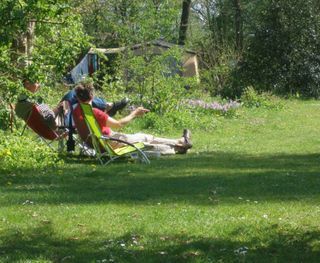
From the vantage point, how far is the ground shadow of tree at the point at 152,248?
5.46 metres

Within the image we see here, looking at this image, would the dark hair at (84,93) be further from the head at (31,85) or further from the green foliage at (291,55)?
the green foliage at (291,55)

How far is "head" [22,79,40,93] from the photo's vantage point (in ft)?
34.7

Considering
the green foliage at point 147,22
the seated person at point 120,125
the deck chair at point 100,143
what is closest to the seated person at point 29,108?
the seated person at point 120,125

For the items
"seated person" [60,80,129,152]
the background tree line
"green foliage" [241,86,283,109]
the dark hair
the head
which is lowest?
"green foliage" [241,86,283,109]

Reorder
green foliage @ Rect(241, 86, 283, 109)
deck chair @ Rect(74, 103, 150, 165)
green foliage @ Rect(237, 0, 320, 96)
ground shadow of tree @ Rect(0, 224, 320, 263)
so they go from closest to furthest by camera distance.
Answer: ground shadow of tree @ Rect(0, 224, 320, 263)
deck chair @ Rect(74, 103, 150, 165)
green foliage @ Rect(241, 86, 283, 109)
green foliage @ Rect(237, 0, 320, 96)

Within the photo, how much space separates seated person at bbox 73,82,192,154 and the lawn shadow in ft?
1.95

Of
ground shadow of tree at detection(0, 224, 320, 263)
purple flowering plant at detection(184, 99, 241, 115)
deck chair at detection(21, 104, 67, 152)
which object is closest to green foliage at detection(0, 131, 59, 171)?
deck chair at detection(21, 104, 67, 152)

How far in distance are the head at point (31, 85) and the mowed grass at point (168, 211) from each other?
1233 mm

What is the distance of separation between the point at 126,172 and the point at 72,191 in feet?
5.86

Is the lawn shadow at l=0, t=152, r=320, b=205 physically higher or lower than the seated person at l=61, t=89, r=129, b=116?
lower

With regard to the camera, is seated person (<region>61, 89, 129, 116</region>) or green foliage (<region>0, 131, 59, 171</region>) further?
seated person (<region>61, 89, 129, 116</region>)

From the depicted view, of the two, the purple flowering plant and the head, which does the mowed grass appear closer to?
the head

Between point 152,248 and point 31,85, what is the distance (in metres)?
5.74

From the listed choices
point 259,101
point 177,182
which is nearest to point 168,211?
point 177,182
